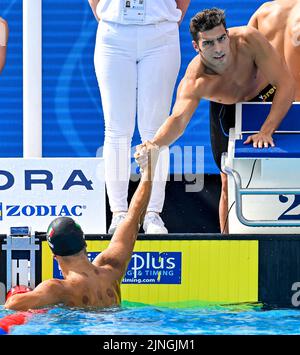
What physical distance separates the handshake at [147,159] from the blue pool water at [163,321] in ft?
2.36

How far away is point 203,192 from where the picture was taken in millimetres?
8273

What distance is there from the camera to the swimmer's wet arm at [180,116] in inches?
257

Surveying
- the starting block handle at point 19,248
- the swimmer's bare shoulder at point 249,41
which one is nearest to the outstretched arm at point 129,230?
the starting block handle at point 19,248

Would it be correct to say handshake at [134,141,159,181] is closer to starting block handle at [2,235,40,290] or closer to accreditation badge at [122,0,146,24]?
starting block handle at [2,235,40,290]

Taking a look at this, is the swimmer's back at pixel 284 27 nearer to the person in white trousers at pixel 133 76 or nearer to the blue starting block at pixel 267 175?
the blue starting block at pixel 267 175

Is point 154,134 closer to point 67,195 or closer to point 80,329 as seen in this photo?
point 67,195

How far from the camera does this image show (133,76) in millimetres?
6750

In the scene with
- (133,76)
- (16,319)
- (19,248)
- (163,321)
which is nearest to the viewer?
(16,319)

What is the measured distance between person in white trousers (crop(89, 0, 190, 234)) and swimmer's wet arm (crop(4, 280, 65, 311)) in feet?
3.41

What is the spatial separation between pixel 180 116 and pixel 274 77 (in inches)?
23.2

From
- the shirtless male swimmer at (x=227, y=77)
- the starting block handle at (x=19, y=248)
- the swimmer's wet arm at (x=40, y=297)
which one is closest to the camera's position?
the swimmer's wet arm at (x=40, y=297)

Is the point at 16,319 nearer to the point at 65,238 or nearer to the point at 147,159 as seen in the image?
the point at 65,238

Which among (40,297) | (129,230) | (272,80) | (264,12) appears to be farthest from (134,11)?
(40,297)
